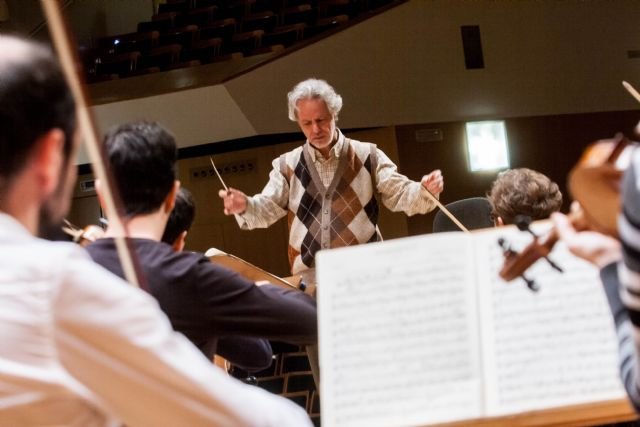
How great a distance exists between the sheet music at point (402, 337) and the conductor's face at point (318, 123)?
1.74 meters

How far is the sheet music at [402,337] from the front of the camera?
1.31 meters

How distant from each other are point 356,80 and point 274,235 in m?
1.61

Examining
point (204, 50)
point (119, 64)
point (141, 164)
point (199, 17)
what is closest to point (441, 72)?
point (204, 50)

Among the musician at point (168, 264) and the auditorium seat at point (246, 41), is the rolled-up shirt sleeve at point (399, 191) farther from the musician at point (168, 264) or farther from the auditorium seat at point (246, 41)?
the auditorium seat at point (246, 41)

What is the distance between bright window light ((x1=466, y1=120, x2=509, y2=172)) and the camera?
661 centimetres

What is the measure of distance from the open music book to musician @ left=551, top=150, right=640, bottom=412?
255mm

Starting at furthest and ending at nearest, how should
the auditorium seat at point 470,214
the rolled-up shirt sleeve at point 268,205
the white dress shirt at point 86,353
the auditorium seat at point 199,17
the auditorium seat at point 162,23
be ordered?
the auditorium seat at point 162,23, the auditorium seat at point 199,17, the auditorium seat at point 470,214, the rolled-up shirt sleeve at point 268,205, the white dress shirt at point 86,353

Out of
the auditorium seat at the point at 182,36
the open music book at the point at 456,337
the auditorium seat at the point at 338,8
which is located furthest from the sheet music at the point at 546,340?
the auditorium seat at the point at 182,36

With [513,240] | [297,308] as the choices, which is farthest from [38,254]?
[297,308]

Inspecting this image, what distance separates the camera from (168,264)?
63.0 inches

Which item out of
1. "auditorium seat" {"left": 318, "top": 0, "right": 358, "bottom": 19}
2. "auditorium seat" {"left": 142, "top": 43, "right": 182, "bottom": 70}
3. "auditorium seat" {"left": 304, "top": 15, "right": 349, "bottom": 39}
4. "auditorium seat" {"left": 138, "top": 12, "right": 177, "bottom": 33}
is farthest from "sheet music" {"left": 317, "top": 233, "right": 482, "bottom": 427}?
"auditorium seat" {"left": 138, "top": 12, "right": 177, "bottom": 33}

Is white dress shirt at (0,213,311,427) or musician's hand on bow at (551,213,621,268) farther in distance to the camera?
musician's hand on bow at (551,213,621,268)

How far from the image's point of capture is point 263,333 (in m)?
1.69

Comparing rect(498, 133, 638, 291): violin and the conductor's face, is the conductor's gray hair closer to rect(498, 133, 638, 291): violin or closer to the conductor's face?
the conductor's face
